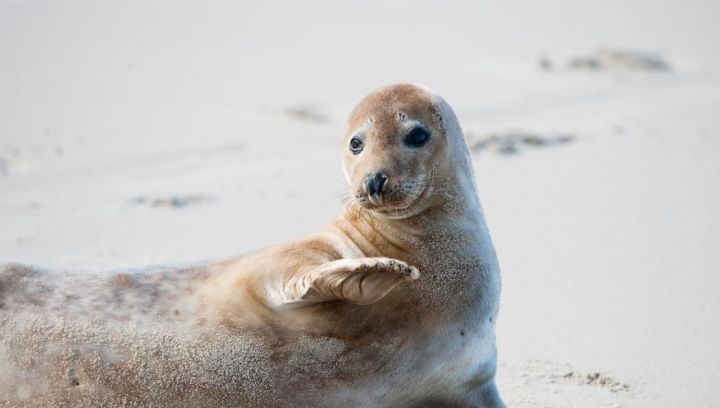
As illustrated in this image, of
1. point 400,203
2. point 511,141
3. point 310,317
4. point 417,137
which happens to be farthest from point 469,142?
point 310,317

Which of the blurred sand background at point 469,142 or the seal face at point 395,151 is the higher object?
the seal face at point 395,151

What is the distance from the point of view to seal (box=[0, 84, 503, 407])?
117 inches

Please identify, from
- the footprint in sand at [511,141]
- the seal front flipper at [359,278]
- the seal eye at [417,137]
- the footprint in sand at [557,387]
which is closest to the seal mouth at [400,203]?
the seal eye at [417,137]

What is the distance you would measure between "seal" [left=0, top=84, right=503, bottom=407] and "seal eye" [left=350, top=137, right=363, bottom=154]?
0.02 m

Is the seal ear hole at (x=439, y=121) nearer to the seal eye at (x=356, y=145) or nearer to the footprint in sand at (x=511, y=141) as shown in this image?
the seal eye at (x=356, y=145)

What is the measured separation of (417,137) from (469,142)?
4.32 metres

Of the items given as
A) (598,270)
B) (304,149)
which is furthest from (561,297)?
(304,149)

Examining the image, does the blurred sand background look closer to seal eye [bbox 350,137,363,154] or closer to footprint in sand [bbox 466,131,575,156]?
footprint in sand [bbox 466,131,575,156]

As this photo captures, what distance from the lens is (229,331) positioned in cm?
308

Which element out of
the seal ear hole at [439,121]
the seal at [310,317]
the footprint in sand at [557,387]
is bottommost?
the footprint in sand at [557,387]

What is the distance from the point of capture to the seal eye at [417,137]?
11.0 ft

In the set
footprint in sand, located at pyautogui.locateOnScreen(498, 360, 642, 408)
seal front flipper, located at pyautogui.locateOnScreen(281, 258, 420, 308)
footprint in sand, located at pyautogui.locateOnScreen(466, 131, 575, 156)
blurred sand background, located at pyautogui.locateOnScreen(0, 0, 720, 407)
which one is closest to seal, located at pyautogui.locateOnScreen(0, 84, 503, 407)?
seal front flipper, located at pyautogui.locateOnScreen(281, 258, 420, 308)

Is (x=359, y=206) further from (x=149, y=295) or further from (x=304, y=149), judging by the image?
(x=304, y=149)

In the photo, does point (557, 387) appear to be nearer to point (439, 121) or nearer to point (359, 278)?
point (439, 121)
